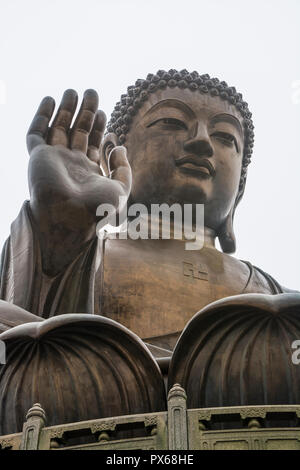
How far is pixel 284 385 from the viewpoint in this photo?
520 cm

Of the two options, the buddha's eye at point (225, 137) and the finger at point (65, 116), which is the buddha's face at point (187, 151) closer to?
the buddha's eye at point (225, 137)

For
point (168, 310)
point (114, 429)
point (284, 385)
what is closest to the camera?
point (114, 429)

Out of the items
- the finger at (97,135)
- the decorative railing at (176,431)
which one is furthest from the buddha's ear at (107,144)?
the decorative railing at (176,431)

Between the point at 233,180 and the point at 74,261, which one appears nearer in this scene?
the point at 74,261

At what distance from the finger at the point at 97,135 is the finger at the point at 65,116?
6.7 inches

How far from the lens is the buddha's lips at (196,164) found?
9.06m

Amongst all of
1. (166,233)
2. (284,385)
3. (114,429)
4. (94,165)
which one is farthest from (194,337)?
(166,233)

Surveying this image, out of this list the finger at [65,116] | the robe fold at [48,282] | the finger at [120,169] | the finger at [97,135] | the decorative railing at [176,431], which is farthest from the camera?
the finger at [97,135]

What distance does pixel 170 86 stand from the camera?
9.80 m

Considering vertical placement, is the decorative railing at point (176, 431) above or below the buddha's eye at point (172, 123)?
below

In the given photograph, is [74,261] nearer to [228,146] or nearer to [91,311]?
[91,311]

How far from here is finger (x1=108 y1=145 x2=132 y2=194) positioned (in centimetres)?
693
